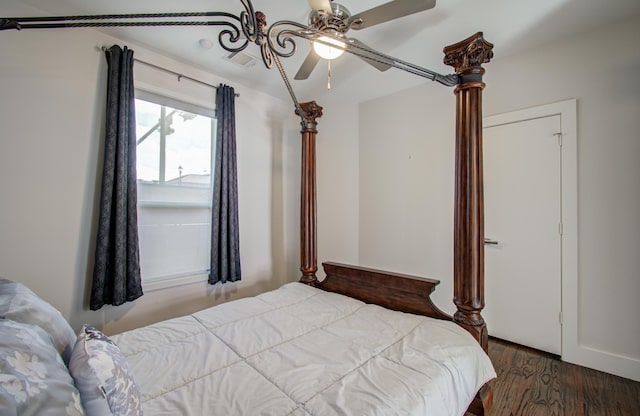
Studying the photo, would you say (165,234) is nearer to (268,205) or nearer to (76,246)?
(76,246)

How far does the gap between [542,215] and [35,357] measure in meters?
3.12

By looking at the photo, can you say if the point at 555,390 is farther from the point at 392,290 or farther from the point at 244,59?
the point at 244,59

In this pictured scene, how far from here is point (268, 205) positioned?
3.21 meters

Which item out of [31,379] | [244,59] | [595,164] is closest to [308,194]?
[244,59]

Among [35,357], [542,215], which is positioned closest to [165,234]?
[35,357]

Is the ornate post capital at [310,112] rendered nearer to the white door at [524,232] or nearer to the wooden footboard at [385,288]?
the wooden footboard at [385,288]

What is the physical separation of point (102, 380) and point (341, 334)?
1.04 m

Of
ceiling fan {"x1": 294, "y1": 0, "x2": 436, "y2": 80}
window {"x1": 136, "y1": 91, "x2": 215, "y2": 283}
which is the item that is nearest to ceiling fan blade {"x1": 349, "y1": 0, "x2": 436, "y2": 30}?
ceiling fan {"x1": 294, "y1": 0, "x2": 436, "y2": 80}

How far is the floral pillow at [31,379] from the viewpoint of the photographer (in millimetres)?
511

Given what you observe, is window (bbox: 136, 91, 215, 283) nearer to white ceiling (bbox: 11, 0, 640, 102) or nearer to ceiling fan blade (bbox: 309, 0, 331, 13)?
white ceiling (bbox: 11, 0, 640, 102)

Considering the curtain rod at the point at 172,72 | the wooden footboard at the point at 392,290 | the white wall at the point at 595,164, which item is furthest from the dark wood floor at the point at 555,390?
the curtain rod at the point at 172,72

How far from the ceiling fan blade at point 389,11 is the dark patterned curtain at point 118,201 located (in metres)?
1.79

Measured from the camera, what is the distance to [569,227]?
220cm

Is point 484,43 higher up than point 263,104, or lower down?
lower down
